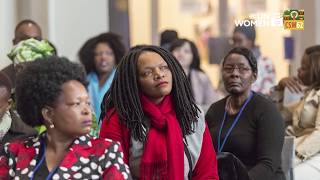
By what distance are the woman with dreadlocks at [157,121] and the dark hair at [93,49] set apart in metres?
1.98

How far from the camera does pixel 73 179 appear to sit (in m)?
2.29

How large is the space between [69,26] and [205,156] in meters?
3.50

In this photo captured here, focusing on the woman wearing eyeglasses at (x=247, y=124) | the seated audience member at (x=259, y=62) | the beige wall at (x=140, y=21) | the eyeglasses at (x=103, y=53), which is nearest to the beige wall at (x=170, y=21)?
the beige wall at (x=140, y=21)

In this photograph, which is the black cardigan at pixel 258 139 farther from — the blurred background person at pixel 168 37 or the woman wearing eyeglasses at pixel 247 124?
the blurred background person at pixel 168 37

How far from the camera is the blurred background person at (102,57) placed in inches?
189

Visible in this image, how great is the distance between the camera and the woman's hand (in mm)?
4906

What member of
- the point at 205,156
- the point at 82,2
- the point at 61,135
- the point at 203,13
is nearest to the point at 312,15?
the point at 203,13

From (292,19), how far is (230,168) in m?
1.53

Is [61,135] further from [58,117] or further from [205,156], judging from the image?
[205,156]

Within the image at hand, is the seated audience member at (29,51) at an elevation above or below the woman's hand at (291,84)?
above

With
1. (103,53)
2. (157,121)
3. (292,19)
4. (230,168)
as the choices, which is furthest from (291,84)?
(157,121)

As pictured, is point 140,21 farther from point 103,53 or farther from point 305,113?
point 305,113

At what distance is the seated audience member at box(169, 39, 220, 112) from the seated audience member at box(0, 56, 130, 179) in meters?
3.05

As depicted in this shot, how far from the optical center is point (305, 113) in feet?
15.1
